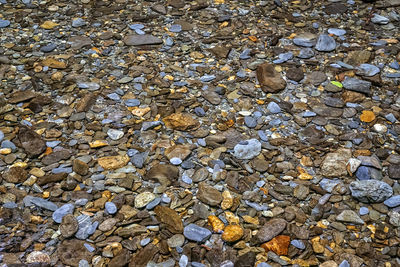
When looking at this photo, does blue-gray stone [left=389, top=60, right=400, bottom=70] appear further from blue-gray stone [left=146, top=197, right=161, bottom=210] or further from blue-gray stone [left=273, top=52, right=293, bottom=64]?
blue-gray stone [left=146, top=197, right=161, bottom=210]

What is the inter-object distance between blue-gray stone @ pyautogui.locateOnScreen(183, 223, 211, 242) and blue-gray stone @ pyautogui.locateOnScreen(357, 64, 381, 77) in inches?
85.6

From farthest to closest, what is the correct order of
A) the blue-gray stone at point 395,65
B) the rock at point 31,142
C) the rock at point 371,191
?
the blue-gray stone at point 395,65, the rock at point 31,142, the rock at point 371,191

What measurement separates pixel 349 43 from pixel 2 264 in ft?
11.7

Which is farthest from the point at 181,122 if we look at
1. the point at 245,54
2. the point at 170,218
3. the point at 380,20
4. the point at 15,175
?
the point at 380,20

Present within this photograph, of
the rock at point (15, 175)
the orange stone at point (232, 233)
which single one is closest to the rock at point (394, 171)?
the orange stone at point (232, 233)

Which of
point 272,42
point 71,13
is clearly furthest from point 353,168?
point 71,13

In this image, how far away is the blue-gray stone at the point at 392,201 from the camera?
2.94 metres

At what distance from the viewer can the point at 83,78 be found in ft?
12.9

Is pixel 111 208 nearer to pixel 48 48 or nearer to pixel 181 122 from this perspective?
pixel 181 122

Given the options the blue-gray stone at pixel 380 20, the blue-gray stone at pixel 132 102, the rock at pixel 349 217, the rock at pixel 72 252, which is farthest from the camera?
the blue-gray stone at pixel 380 20

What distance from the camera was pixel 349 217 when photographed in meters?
2.86

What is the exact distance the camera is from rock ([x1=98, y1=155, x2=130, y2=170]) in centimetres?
316

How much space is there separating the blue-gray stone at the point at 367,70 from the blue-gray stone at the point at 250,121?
115 centimetres

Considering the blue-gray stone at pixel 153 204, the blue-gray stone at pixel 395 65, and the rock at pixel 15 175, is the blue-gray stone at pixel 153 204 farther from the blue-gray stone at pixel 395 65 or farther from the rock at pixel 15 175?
the blue-gray stone at pixel 395 65
